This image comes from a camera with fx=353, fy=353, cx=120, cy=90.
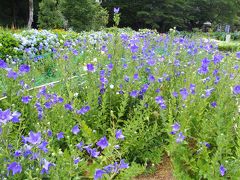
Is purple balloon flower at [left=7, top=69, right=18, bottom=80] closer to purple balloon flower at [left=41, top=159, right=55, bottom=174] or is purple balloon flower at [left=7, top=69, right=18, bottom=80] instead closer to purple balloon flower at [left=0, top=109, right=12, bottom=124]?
purple balloon flower at [left=0, top=109, right=12, bottom=124]

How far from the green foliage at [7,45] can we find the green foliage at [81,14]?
1113 centimetres

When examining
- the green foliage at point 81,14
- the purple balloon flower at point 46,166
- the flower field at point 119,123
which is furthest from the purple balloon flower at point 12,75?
the green foliage at point 81,14

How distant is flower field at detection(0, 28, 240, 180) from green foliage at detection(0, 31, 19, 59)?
2577 mm

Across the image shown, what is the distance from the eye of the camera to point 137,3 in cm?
3378

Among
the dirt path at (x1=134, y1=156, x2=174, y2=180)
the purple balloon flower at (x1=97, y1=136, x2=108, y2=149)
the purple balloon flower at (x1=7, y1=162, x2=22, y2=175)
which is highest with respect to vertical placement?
the purple balloon flower at (x1=97, y1=136, x2=108, y2=149)

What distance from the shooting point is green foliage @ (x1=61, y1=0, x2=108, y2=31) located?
18402 mm

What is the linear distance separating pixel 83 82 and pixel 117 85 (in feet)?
1.83

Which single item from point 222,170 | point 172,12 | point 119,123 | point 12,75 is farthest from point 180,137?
point 172,12

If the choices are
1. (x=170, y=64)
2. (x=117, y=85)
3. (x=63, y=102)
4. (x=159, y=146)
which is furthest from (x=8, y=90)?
(x=170, y=64)

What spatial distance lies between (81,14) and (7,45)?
474 inches

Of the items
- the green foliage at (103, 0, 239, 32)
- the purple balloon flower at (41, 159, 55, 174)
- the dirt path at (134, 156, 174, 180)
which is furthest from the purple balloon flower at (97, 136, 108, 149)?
the green foliage at (103, 0, 239, 32)

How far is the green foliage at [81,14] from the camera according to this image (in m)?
18.4

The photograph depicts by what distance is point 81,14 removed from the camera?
60.7 feet

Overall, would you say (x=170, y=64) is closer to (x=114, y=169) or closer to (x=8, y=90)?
(x=8, y=90)
